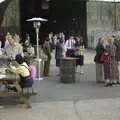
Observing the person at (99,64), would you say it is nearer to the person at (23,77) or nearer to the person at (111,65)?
the person at (111,65)

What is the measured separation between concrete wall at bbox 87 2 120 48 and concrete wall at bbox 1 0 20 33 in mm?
6800

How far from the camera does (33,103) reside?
44.1 feet

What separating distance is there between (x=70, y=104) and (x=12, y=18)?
3558cm

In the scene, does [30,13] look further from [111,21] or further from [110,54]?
[110,54]

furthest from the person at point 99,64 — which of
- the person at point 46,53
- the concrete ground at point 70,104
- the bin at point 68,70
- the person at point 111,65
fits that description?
the person at point 46,53

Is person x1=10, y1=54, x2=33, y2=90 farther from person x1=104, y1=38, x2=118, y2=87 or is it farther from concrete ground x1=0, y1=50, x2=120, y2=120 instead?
person x1=104, y1=38, x2=118, y2=87

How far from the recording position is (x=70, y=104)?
13125 millimetres

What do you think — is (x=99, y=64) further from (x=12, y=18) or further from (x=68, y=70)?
(x=12, y=18)

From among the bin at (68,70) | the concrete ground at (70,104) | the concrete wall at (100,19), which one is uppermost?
the concrete wall at (100,19)

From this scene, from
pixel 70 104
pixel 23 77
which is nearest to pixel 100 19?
pixel 70 104

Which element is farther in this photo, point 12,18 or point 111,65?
point 12,18

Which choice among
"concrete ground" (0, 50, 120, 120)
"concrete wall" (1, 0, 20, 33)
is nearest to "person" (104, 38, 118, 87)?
"concrete ground" (0, 50, 120, 120)

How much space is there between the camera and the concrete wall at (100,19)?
157ft

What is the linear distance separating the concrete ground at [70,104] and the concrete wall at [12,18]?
28.9m
